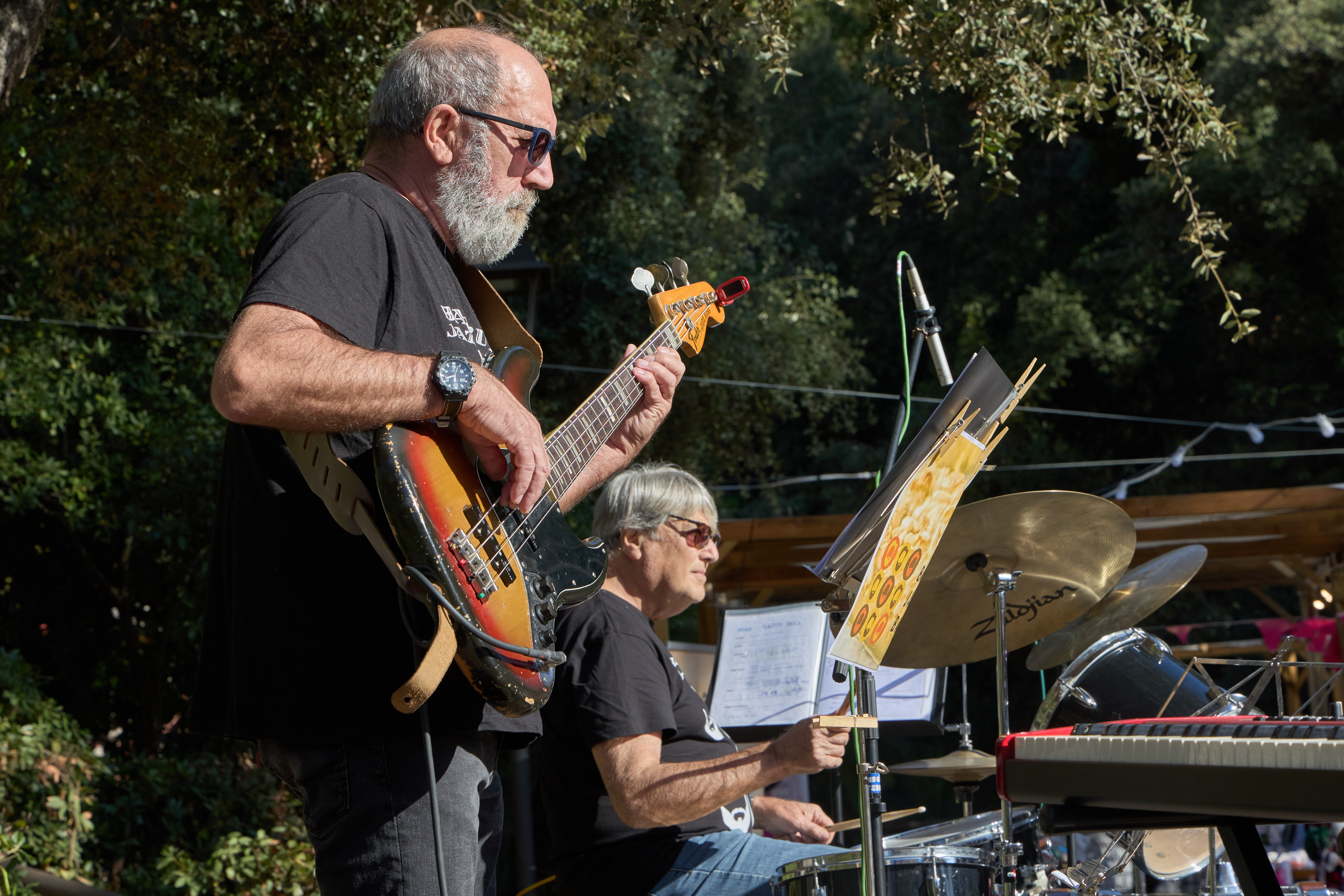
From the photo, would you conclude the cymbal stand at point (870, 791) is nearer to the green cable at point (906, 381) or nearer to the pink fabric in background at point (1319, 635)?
the green cable at point (906, 381)

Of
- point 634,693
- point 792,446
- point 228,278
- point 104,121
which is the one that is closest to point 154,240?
point 104,121

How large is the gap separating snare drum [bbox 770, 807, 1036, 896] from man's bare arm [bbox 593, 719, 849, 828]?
20 cm

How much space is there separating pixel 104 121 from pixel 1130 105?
460cm

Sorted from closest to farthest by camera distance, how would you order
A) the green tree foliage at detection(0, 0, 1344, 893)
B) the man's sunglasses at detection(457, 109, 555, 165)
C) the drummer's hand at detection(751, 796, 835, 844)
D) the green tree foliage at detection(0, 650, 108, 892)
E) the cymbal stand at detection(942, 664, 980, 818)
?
the man's sunglasses at detection(457, 109, 555, 165)
the drummer's hand at detection(751, 796, 835, 844)
the cymbal stand at detection(942, 664, 980, 818)
the green tree foliage at detection(0, 0, 1344, 893)
the green tree foliage at detection(0, 650, 108, 892)

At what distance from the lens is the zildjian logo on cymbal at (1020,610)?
117 inches

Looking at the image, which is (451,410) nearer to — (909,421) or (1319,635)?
(909,421)

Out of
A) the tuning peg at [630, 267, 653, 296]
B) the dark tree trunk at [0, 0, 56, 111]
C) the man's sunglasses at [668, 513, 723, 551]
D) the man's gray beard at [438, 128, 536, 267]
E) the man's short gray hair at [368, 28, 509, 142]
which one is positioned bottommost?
the man's sunglasses at [668, 513, 723, 551]

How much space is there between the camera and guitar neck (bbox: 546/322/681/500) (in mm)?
1935

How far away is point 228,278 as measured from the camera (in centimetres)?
799

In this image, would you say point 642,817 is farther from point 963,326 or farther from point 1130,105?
point 963,326

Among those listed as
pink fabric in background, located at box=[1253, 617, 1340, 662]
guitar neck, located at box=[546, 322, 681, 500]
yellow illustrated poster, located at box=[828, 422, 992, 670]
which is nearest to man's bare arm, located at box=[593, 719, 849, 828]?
yellow illustrated poster, located at box=[828, 422, 992, 670]

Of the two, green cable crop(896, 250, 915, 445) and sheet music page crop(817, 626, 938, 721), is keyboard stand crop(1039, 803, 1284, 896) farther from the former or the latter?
sheet music page crop(817, 626, 938, 721)

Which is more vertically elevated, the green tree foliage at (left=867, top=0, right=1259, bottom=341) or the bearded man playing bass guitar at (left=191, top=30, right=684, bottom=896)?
the green tree foliage at (left=867, top=0, right=1259, bottom=341)

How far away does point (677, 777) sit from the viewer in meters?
2.50
